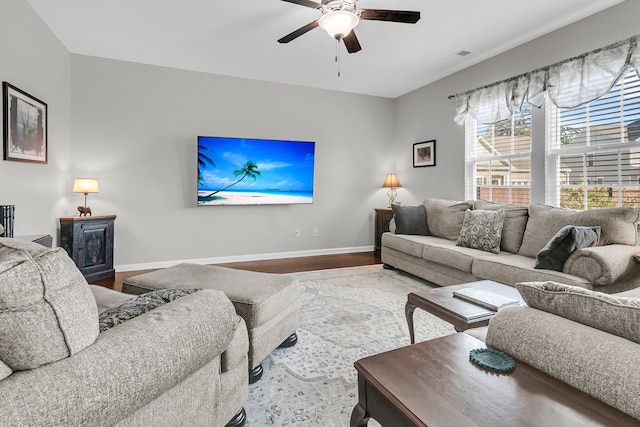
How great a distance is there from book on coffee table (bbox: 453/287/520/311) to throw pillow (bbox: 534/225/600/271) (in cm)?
87

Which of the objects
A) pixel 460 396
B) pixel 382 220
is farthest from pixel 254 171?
pixel 460 396

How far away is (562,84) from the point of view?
10.8ft

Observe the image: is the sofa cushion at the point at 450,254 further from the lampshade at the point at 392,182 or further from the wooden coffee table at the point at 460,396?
the wooden coffee table at the point at 460,396

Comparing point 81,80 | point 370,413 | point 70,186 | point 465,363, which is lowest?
point 370,413

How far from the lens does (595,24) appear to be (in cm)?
310

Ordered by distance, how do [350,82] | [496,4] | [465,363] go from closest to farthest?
[465,363] → [496,4] → [350,82]

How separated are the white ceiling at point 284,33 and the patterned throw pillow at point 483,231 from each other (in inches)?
74.1

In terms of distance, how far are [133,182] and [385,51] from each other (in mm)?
3518

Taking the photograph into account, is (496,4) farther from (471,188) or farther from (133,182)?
(133,182)

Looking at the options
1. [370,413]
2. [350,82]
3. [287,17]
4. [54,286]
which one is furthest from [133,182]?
[370,413]

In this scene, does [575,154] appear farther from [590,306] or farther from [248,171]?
[248,171]

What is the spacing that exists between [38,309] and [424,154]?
201 inches

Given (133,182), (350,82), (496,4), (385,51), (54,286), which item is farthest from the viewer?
(350,82)

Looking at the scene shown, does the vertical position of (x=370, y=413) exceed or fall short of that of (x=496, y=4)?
it falls short
